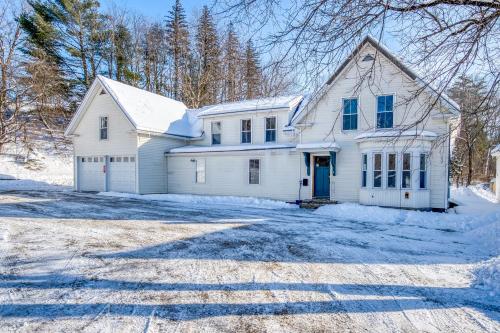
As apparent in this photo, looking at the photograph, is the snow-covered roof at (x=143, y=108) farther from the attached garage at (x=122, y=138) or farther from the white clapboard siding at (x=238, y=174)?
the white clapboard siding at (x=238, y=174)

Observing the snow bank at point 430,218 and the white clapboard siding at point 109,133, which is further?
the white clapboard siding at point 109,133

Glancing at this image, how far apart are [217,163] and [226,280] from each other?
1349 cm

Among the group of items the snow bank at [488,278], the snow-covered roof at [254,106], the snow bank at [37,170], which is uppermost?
the snow-covered roof at [254,106]

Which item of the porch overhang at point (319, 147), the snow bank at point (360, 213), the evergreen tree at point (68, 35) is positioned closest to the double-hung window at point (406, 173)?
the snow bank at point (360, 213)

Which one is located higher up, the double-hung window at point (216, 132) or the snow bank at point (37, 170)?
the double-hung window at point (216, 132)

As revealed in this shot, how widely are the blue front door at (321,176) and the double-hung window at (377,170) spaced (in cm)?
246

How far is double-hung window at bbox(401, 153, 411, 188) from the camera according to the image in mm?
12977

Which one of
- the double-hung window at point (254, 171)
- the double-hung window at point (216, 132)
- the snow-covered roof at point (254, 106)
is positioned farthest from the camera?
the double-hung window at point (216, 132)

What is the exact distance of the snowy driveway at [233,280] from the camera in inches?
142

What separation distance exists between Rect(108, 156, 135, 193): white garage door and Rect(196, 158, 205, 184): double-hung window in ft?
13.1

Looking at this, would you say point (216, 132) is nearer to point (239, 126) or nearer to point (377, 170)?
point (239, 126)

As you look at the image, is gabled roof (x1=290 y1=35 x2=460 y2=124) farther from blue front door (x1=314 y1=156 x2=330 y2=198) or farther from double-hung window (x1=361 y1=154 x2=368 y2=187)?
double-hung window (x1=361 y1=154 x2=368 y2=187)

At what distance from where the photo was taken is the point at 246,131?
18.8 meters

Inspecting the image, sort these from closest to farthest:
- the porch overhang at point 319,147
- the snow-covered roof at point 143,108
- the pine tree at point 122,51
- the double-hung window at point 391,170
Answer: the double-hung window at point 391,170 → the porch overhang at point 319,147 → the snow-covered roof at point 143,108 → the pine tree at point 122,51
